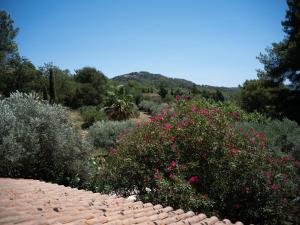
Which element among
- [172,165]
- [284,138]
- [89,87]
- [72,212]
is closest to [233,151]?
[172,165]

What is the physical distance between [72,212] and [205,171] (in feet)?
16.7

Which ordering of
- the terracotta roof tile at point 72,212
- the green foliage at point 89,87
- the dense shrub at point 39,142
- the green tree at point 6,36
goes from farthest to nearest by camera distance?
the green foliage at point 89,87, the green tree at point 6,36, the dense shrub at point 39,142, the terracotta roof tile at point 72,212

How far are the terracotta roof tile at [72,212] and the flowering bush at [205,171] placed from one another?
1.92 m

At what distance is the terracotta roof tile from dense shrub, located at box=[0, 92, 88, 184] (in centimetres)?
324

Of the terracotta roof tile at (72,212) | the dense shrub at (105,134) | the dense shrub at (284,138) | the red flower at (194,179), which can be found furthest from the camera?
the dense shrub at (105,134)

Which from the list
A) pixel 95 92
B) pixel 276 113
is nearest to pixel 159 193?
pixel 276 113

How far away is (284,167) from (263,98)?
22.5m

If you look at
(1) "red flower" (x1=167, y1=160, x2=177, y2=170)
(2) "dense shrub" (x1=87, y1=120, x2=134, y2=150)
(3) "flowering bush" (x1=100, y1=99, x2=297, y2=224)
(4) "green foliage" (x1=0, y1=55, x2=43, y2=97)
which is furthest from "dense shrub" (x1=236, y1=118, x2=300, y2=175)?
(4) "green foliage" (x1=0, y1=55, x2=43, y2=97)

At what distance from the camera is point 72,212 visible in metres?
4.75

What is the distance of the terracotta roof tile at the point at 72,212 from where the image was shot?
13.8 ft

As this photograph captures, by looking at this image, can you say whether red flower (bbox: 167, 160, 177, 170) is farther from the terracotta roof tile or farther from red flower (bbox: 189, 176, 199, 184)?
the terracotta roof tile

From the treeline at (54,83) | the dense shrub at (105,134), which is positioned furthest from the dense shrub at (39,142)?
the treeline at (54,83)

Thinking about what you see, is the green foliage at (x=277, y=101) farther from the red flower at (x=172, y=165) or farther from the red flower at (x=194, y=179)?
the red flower at (x=172, y=165)

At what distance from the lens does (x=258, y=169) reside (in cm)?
794
